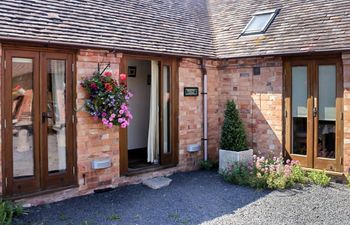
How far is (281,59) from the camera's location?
8.62 m

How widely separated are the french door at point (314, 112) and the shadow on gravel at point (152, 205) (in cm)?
180

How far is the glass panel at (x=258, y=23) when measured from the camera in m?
9.66

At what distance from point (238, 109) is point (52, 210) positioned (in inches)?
210

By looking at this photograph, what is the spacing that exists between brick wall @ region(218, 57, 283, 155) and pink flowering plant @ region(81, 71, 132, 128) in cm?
356

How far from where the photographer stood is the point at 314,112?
8148mm

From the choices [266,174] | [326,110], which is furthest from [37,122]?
[326,110]

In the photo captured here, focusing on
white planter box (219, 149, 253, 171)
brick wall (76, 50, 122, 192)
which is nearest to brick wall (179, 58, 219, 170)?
white planter box (219, 149, 253, 171)

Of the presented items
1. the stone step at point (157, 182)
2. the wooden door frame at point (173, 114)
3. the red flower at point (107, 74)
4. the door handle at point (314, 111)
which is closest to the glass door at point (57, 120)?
the red flower at point (107, 74)

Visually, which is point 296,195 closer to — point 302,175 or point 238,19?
point 302,175

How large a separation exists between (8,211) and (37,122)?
1605 millimetres

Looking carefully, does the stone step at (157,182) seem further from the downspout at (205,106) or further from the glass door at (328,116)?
the glass door at (328,116)

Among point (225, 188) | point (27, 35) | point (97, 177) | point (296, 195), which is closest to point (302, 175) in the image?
point (296, 195)

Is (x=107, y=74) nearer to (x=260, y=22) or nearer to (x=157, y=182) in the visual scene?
(x=157, y=182)

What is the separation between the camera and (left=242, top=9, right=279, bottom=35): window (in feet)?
31.4
